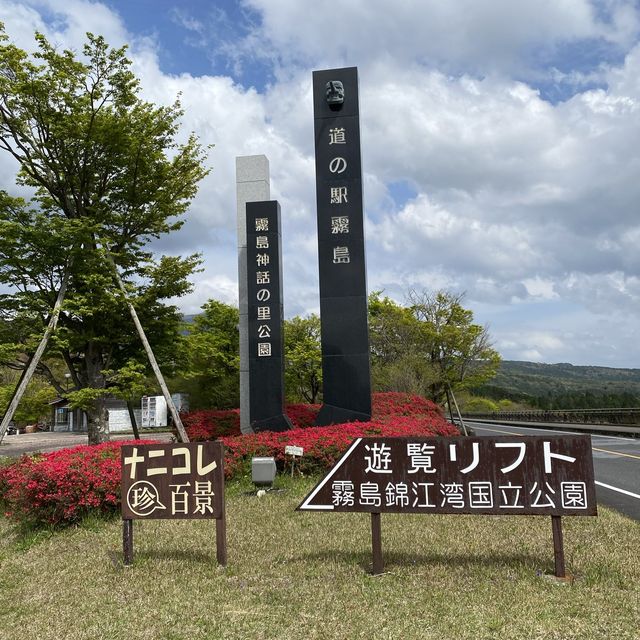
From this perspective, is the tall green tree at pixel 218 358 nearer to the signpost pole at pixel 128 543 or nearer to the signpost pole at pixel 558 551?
the signpost pole at pixel 128 543

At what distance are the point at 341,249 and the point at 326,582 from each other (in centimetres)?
1006

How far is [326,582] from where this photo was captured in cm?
537

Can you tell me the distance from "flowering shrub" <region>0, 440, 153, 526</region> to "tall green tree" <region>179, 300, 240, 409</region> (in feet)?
64.8

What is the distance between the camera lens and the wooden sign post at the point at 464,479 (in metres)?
5.45

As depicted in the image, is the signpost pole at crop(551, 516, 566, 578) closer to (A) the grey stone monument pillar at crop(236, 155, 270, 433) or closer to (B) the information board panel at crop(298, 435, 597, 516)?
(B) the information board panel at crop(298, 435, 597, 516)

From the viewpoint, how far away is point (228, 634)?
4.30 meters

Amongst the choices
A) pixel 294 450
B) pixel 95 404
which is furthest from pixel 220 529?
pixel 95 404

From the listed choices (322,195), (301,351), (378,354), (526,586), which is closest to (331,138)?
(322,195)

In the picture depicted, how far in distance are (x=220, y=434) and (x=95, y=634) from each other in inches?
→ 460

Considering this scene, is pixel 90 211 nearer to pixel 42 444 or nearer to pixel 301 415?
pixel 301 415

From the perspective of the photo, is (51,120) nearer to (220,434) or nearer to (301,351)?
(220,434)

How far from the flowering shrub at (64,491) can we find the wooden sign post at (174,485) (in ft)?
7.14

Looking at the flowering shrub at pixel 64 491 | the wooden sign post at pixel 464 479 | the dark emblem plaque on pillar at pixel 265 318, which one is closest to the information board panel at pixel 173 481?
the wooden sign post at pixel 464 479

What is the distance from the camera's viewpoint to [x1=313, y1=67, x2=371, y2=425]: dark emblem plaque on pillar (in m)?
14.1
